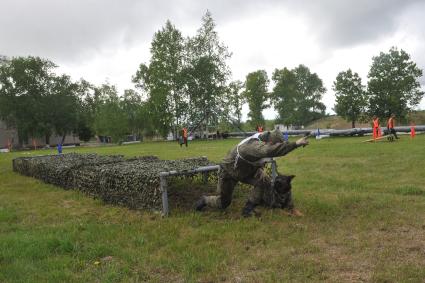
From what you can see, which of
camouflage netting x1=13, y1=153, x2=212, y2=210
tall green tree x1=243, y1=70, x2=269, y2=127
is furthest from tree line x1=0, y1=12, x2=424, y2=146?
camouflage netting x1=13, y1=153, x2=212, y2=210

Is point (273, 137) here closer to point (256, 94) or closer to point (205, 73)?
point (205, 73)

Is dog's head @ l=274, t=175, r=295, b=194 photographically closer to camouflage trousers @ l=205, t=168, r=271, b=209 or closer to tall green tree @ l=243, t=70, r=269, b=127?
camouflage trousers @ l=205, t=168, r=271, b=209

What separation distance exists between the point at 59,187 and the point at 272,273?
9.77 metres

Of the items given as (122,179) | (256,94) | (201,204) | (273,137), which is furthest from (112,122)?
(273,137)

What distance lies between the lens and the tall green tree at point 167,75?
52.4 m

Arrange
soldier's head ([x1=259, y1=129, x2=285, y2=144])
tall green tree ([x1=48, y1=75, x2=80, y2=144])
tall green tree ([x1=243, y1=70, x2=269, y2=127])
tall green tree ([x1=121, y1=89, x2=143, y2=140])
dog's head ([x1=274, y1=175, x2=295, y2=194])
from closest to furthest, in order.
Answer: soldier's head ([x1=259, y1=129, x2=285, y2=144]), dog's head ([x1=274, y1=175, x2=295, y2=194]), tall green tree ([x1=48, y1=75, x2=80, y2=144]), tall green tree ([x1=121, y1=89, x2=143, y2=140]), tall green tree ([x1=243, y1=70, x2=269, y2=127])

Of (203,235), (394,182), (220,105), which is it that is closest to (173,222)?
(203,235)

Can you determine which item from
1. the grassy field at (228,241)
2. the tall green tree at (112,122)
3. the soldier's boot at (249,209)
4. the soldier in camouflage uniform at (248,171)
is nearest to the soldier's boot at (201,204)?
the soldier in camouflage uniform at (248,171)

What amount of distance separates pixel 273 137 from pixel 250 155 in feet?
1.67

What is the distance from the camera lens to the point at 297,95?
77.5 metres

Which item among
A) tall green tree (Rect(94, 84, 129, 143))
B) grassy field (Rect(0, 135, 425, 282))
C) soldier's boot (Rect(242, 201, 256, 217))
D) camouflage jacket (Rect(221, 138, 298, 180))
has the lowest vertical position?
grassy field (Rect(0, 135, 425, 282))

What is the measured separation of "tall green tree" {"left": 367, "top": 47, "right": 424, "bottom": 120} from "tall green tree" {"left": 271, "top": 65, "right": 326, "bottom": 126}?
63.6 feet

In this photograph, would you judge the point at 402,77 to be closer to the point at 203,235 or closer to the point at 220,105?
the point at 220,105

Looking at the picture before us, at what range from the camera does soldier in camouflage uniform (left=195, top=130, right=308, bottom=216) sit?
21.8 feet
